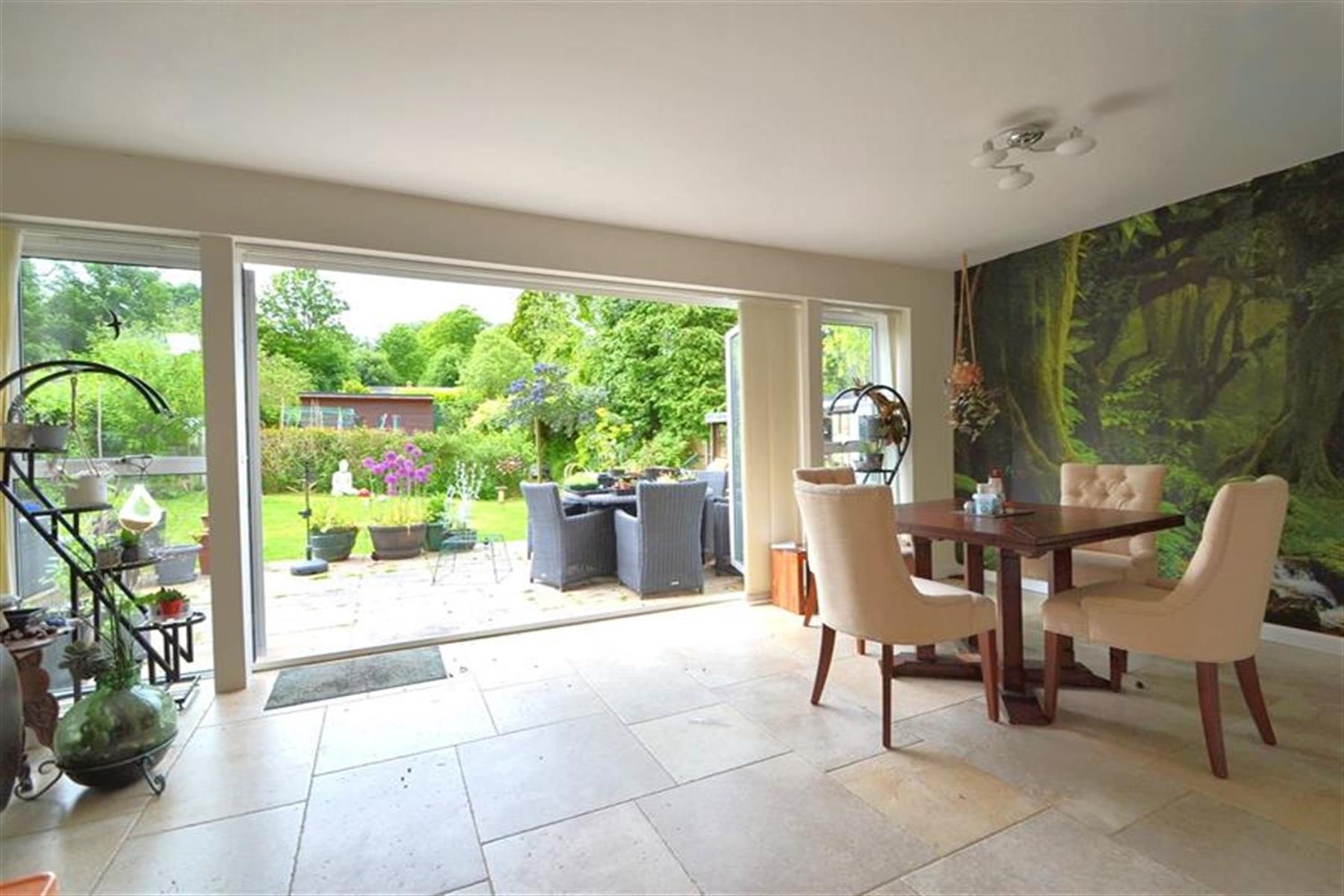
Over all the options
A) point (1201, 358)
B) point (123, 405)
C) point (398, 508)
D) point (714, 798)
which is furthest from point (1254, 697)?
point (398, 508)

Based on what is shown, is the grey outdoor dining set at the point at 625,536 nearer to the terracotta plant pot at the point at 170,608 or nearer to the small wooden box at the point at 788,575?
the small wooden box at the point at 788,575

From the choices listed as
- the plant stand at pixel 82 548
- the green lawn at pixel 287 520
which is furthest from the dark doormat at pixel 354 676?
the green lawn at pixel 287 520

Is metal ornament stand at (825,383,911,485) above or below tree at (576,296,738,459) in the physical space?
below

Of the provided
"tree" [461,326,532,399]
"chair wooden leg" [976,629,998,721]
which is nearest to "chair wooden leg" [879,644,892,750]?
"chair wooden leg" [976,629,998,721]

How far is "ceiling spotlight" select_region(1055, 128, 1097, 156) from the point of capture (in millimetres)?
2367

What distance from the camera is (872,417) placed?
4.25m

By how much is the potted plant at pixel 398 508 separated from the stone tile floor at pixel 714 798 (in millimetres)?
3205

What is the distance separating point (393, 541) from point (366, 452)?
1248mm

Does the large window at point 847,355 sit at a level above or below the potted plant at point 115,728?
above

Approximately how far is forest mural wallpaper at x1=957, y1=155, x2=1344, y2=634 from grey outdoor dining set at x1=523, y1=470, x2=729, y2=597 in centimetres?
247

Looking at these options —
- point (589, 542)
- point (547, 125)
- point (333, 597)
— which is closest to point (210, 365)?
point (547, 125)

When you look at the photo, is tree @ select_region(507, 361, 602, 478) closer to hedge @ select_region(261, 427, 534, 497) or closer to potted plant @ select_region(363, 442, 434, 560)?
hedge @ select_region(261, 427, 534, 497)

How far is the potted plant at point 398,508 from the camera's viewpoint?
5.80 m

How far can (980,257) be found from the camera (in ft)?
14.6
